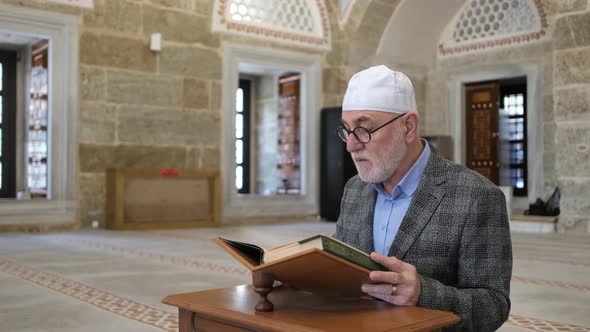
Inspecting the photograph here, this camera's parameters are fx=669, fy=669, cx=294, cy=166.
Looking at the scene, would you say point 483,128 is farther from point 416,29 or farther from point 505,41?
point 416,29

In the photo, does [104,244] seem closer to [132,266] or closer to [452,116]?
[132,266]

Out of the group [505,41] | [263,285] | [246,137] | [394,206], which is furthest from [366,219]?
[246,137]

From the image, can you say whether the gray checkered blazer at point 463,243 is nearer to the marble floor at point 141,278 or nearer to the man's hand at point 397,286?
the man's hand at point 397,286

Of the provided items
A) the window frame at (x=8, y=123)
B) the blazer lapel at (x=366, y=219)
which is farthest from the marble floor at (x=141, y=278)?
the window frame at (x=8, y=123)

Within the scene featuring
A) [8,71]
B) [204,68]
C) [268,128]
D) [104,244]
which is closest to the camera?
[104,244]

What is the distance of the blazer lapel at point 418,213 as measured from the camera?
5.11 ft

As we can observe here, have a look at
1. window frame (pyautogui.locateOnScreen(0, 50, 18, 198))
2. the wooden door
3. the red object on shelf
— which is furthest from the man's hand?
window frame (pyautogui.locateOnScreen(0, 50, 18, 198))

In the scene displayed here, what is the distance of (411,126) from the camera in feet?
5.31

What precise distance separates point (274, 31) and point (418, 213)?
783 centimetres

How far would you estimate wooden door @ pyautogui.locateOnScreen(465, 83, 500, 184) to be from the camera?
32.3 feet

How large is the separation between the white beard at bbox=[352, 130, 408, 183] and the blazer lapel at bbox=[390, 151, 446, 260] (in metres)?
0.08

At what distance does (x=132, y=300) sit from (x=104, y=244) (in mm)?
2769

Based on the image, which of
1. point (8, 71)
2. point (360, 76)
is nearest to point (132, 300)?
point (360, 76)

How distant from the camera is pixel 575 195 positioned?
24.3 ft
